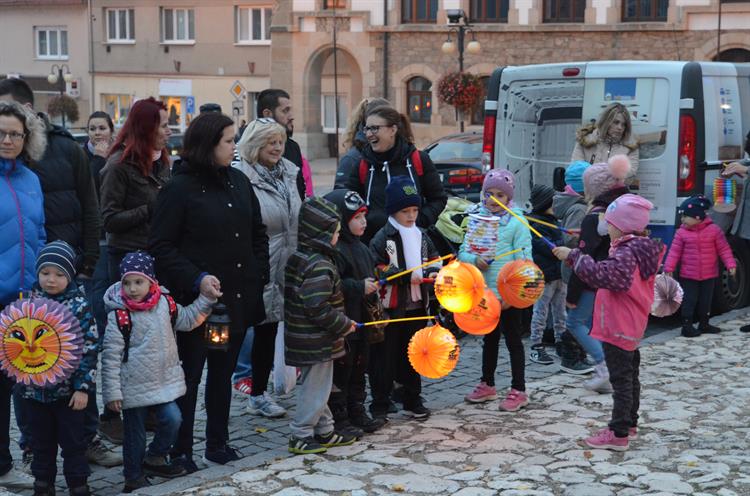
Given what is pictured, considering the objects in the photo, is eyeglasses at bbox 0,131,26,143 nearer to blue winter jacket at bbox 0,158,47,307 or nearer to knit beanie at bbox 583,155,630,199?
blue winter jacket at bbox 0,158,47,307

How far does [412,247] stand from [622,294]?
1.44 meters

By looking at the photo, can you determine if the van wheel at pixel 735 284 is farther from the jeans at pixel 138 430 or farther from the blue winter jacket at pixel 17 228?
the blue winter jacket at pixel 17 228

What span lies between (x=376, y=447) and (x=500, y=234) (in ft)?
6.21

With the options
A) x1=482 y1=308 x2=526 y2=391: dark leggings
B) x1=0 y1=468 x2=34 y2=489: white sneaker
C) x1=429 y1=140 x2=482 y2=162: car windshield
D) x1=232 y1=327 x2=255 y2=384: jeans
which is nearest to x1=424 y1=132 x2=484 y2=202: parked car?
x1=429 y1=140 x2=482 y2=162: car windshield

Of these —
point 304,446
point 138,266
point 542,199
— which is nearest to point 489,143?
point 542,199

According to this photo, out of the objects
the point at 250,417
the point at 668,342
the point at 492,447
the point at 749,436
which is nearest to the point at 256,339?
the point at 250,417

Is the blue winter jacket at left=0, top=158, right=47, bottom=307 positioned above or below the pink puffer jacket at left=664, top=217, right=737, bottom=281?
above

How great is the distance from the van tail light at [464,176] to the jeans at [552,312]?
21.8 ft

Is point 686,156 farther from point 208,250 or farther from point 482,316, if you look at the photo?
point 208,250

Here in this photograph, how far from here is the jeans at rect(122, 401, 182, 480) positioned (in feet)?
20.7

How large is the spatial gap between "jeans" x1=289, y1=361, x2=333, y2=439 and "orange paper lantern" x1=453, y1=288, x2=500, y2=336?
941 millimetres

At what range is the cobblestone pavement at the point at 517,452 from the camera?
628 centimetres

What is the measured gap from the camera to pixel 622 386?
7023 millimetres

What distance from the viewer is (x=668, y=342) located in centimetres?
1038
